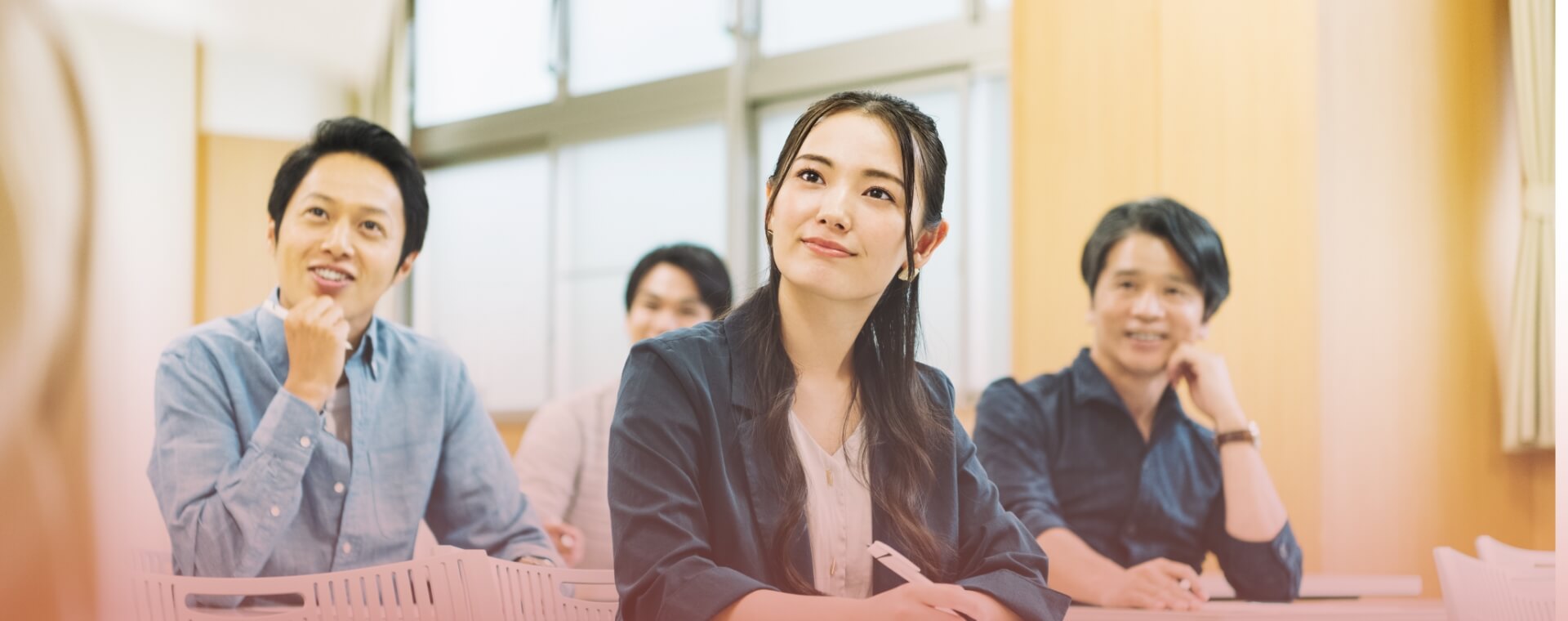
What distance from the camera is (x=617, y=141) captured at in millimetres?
2104

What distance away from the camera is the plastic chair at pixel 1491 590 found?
187 centimetres

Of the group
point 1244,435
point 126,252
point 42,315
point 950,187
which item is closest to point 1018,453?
point 1244,435

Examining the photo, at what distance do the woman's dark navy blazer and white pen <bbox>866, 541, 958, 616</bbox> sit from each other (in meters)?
0.01

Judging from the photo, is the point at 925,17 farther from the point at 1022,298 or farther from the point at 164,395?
the point at 164,395

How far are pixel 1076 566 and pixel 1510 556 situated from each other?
0.67 meters

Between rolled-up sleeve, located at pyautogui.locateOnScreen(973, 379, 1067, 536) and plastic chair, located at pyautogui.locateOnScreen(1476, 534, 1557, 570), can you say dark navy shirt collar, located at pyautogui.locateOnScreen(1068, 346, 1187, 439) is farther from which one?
plastic chair, located at pyautogui.locateOnScreen(1476, 534, 1557, 570)

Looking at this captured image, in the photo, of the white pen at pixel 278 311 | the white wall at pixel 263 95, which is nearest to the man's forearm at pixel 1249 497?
the white pen at pixel 278 311

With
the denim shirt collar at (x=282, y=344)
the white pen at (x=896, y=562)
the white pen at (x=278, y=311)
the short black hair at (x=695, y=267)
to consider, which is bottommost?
the white pen at (x=896, y=562)

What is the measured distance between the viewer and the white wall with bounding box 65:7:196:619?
72.5 inches

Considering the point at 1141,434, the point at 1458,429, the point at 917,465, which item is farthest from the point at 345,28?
the point at 1458,429

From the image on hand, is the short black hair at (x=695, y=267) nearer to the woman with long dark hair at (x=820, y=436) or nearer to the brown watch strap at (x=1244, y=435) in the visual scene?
the woman with long dark hair at (x=820, y=436)

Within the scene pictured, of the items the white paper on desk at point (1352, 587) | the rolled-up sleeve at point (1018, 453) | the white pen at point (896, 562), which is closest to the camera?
the white pen at point (896, 562)

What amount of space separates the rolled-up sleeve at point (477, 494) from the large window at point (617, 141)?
10 cm

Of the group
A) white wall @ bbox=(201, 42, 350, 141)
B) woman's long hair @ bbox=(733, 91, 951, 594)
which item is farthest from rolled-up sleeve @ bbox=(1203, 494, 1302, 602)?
white wall @ bbox=(201, 42, 350, 141)
